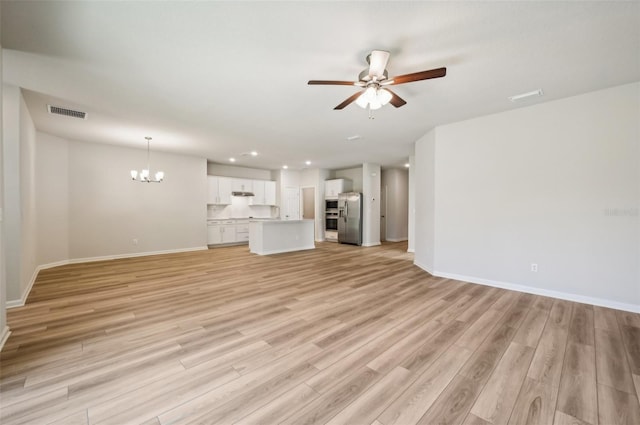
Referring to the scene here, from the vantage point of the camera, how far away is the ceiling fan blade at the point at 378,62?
2214mm

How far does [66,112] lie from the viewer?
402cm

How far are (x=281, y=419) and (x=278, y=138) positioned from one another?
5.01 m

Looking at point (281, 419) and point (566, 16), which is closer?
point (281, 419)

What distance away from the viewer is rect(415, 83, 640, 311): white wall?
3162mm

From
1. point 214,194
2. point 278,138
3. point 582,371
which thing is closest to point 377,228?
point 278,138

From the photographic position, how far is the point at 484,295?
367 centimetres

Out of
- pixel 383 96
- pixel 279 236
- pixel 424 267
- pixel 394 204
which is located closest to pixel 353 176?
pixel 394 204

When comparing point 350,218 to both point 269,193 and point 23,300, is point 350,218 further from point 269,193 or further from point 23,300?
point 23,300

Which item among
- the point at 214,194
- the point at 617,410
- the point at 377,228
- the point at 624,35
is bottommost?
the point at 617,410

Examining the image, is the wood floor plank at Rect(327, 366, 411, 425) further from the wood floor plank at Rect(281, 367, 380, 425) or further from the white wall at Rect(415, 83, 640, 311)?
the white wall at Rect(415, 83, 640, 311)

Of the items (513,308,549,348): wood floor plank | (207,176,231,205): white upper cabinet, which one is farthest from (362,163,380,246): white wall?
(513,308,549,348): wood floor plank

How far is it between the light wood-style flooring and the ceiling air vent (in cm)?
282

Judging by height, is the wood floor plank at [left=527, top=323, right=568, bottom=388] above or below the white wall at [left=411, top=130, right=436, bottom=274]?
below

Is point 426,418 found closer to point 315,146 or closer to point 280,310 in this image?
point 280,310
